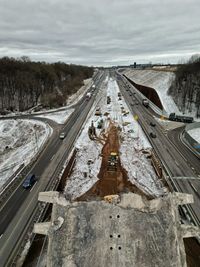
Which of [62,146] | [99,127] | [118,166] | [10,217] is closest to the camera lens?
[10,217]

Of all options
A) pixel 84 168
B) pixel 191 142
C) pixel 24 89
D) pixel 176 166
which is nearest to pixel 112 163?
pixel 84 168

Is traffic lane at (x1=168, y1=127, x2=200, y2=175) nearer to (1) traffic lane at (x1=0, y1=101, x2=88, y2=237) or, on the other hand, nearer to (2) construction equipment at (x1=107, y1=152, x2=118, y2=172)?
(2) construction equipment at (x1=107, y1=152, x2=118, y2=172)

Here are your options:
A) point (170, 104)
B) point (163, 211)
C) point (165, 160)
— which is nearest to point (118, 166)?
point (165, 160)

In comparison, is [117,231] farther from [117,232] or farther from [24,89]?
[24,89]

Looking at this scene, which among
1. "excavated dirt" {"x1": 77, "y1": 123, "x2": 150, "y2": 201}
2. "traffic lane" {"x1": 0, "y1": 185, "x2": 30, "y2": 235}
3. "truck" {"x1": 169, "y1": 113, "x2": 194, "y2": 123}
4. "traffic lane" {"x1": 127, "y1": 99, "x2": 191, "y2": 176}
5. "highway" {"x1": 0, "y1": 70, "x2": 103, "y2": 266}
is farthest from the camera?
"truck" {"x1": 169, "y1": 113, "x2": 194, "y2": 123}

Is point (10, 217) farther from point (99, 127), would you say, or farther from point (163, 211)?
point (99, 127)

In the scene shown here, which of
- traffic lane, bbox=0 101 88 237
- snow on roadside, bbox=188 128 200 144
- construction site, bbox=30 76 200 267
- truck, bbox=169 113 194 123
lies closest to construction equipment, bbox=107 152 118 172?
traffic lane, bbox=0 101 88 237
